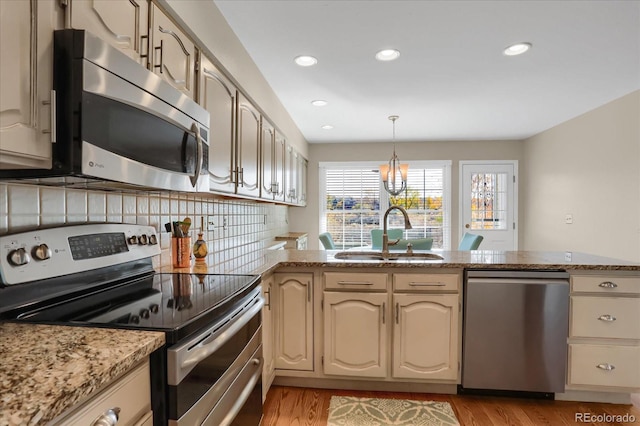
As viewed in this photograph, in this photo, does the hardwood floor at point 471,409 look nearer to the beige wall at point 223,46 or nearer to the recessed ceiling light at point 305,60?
the beige wall at point 223,46

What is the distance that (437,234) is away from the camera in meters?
5.64

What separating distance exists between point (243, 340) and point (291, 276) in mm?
882

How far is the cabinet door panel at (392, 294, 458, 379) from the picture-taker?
7.02 feet

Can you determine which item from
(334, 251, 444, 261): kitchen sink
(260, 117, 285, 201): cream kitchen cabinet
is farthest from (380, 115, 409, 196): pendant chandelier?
(334, 251, 444, 261): kitchen sink

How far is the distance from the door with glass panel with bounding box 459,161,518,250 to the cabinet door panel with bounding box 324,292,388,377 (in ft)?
12.7

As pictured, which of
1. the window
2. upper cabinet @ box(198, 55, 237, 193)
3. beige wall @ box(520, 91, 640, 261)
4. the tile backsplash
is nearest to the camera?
the tile backsplash

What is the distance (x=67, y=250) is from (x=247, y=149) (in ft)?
4.57

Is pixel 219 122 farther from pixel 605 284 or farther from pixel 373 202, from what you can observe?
pixel 373 202

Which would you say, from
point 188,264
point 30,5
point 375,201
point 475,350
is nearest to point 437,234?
point 375,201

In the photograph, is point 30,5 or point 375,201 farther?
point 375,201

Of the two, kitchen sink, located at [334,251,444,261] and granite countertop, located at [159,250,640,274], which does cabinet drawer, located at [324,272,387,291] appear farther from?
kitchen sink, located at [334,251,444,261]

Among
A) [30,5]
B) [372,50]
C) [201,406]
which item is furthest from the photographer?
[372,50]

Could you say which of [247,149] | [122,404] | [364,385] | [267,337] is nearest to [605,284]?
[364,385]

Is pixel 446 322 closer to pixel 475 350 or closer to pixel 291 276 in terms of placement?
pixel 475 350
